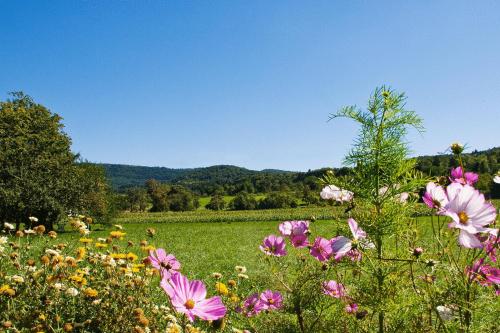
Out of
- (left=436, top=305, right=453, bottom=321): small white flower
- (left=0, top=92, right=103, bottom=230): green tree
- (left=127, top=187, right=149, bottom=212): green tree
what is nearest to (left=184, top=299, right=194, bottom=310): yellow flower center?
(left=436, top=305, right=453, bottom=321): small white flower

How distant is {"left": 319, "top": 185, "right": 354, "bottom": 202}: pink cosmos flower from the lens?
170 cm

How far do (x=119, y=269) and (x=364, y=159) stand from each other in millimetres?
1661

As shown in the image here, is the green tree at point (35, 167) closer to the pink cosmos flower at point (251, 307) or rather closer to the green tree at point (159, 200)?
the pink cosmos flower at point (251, 307)

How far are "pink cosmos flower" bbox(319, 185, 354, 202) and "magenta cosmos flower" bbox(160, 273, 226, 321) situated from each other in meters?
0.82

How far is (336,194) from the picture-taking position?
175cm

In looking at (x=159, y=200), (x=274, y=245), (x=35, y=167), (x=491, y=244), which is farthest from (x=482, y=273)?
(x=159, y=200)

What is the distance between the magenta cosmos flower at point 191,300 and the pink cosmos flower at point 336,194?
82 centimetres

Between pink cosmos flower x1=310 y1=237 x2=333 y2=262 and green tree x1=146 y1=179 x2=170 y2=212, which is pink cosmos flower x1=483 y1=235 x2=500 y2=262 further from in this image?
green tree x1=146 y1=179 x2=170 y2=212

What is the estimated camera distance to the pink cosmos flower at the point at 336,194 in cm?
170

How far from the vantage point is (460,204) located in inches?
43.7

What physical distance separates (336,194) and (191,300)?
3.03ft

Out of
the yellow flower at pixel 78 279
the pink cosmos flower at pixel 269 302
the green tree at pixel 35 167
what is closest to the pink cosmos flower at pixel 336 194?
the pink cosmos flower at pixel 269 302

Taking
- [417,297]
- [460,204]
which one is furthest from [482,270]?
[460,204]

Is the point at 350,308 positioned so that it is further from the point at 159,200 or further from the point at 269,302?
the point at 159,200
